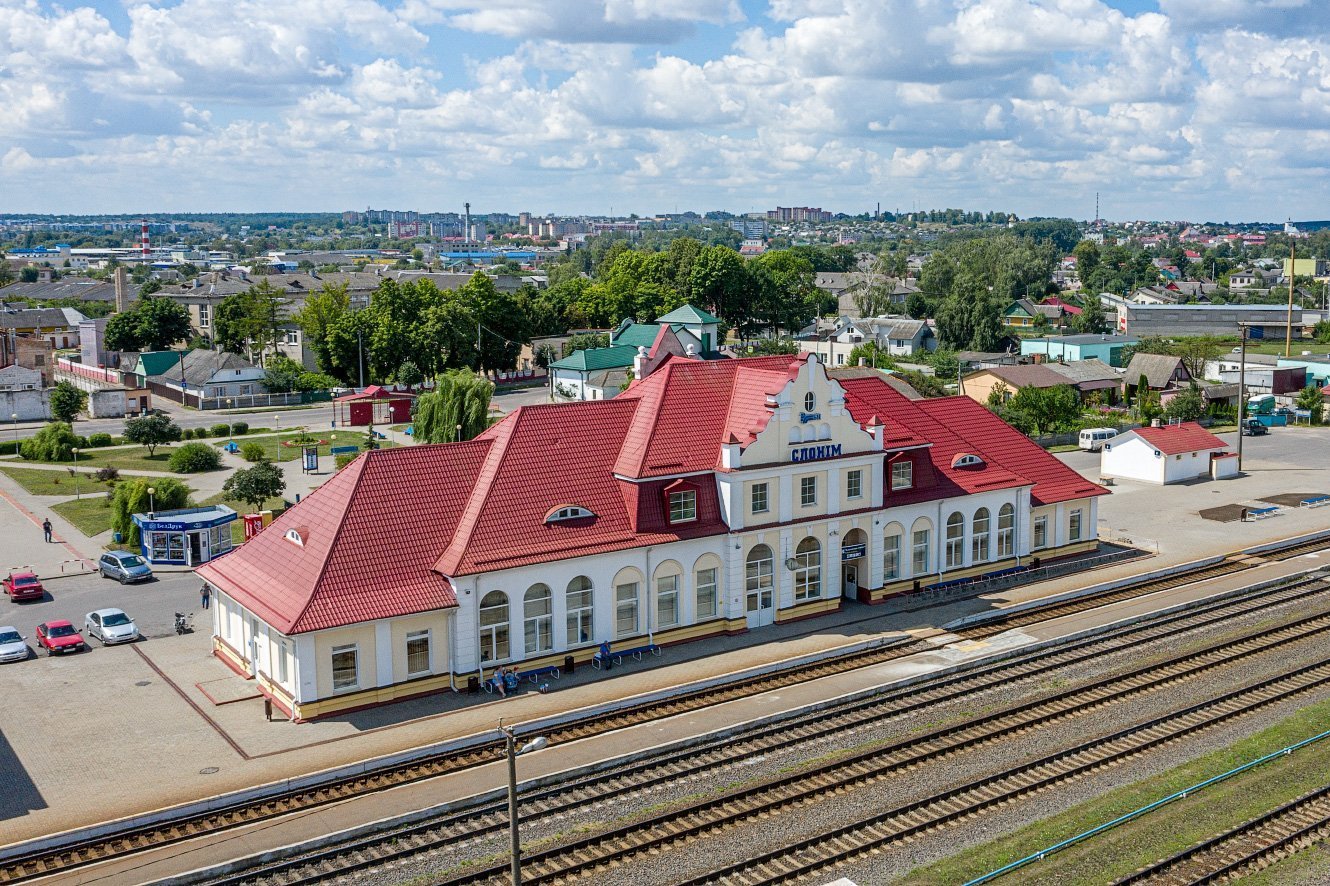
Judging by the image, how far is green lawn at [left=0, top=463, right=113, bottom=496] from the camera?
238 ft

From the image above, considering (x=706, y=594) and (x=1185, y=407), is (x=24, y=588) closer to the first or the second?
(x=706, y=594)

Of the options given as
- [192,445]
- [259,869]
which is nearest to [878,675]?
[259,869]

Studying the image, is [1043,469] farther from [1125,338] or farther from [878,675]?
[1125,338]

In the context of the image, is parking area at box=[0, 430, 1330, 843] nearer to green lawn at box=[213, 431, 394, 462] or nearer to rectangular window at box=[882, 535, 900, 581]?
rectangular window at box=[882, 535, 900, 581]

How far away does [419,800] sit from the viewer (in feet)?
99.6

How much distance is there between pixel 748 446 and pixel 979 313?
3989 inches

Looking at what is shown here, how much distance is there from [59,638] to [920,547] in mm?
31405

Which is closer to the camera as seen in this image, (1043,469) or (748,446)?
(748,446)

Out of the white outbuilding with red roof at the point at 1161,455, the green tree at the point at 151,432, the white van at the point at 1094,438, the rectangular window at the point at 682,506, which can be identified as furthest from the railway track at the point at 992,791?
the green tree at the point at 151,432

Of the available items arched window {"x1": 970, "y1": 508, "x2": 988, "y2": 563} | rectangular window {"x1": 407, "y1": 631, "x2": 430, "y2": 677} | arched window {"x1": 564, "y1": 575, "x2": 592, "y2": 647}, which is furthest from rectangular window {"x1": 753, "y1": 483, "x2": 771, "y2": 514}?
rectangular window {"x1": 407, "y1": 631, "x2": 430, "y2": 677}

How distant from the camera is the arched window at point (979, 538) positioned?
50125 millimetres

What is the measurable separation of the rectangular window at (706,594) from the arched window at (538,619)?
5.70 meters

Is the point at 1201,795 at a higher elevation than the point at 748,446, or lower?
lower

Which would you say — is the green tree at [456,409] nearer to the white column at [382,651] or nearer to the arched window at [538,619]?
the arched window at [538,619]
